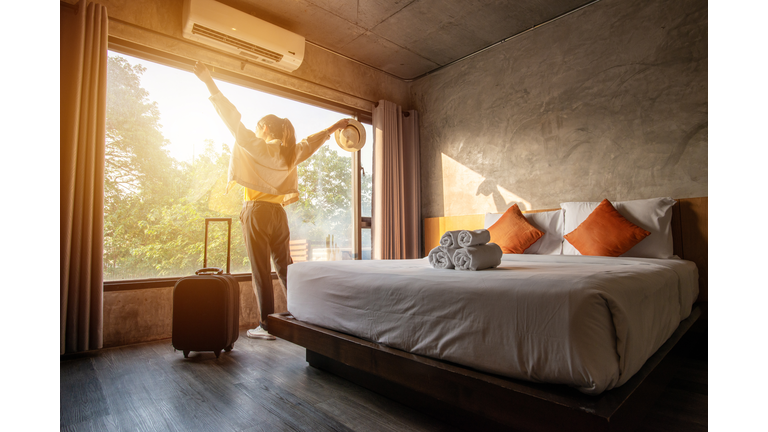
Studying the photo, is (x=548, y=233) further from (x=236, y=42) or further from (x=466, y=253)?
(x=236, y=42)

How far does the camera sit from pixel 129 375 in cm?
219

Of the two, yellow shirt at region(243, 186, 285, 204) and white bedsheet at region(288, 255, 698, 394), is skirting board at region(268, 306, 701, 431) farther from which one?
yellow shirt at region(243, 186, 285, 204)

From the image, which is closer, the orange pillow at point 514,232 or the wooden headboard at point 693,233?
the wooden headboard at point 693,233

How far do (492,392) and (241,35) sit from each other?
339 cm

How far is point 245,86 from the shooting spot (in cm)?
376

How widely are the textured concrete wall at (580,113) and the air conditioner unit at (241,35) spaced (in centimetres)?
200

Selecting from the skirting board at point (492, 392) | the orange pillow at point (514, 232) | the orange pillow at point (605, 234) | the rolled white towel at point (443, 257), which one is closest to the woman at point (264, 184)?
the skirting board at point (492, 392)

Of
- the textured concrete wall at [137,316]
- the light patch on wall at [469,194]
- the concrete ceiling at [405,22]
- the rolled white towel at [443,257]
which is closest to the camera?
the rolled white towel at [443,257]

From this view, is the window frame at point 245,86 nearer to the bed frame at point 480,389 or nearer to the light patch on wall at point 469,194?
the light patch on wall at point 469,194

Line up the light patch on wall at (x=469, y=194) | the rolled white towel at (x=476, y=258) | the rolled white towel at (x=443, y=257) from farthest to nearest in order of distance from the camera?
the light patch on wall at (x=469, y=194), the rolled white towel at (x=443, y=257), the rolled white towel at (x=476, y=258)

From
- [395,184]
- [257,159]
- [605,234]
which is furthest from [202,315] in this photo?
[605,234]

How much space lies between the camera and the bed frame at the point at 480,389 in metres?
1.11

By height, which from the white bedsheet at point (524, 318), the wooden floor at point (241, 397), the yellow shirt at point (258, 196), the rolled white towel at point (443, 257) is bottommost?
the wooden floor at point (241, 397)
